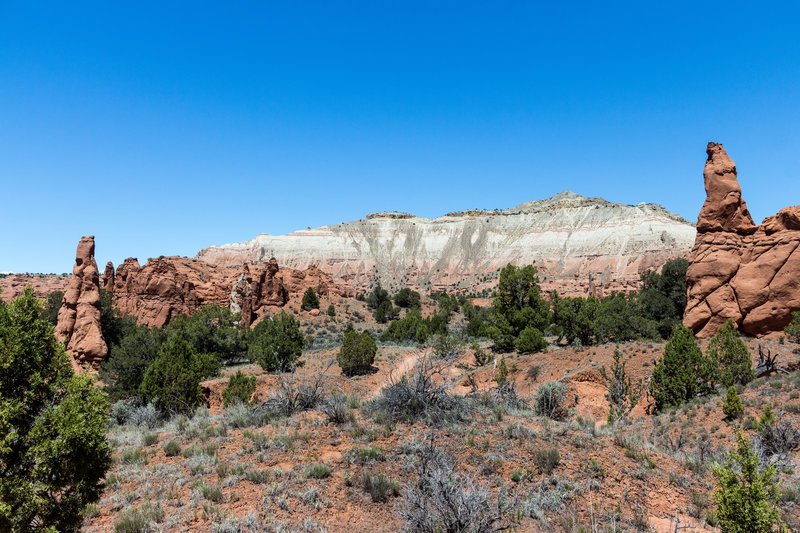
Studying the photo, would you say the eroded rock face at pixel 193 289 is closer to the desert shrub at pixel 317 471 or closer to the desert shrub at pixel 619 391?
the desert shrub at pixel 619 391

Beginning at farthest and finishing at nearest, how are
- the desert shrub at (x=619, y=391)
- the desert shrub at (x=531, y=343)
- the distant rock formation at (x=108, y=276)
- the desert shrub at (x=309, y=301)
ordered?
the desert shrub at (x=309, y=301), the distant rock formation at (x=108, y=276), the desert shrub at (x=531, y=343), the desert shrub at (x=619, y=391)

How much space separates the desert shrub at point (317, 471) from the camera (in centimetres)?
702

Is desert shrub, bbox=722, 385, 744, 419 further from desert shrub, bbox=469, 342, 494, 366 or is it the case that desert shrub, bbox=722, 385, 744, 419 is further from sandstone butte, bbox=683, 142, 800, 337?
desert shrub, bbox=469, 342, 494, 366

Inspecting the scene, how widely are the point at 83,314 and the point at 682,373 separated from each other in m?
34.0

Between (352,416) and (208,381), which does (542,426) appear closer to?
(352,416)

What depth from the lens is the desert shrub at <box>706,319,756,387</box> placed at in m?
17.4

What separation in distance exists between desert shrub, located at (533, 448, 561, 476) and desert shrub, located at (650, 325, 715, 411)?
12.9 m

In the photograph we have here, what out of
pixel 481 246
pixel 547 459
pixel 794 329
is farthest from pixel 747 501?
pixel 481 246

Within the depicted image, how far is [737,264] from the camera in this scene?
964 inches

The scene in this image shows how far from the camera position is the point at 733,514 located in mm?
5352

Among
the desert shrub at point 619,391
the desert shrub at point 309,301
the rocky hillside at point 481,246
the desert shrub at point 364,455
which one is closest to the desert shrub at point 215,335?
the desert shrub at point 309,301

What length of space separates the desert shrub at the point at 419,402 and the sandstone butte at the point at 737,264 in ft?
74.8

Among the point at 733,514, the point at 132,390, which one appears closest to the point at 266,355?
the point at 132,390

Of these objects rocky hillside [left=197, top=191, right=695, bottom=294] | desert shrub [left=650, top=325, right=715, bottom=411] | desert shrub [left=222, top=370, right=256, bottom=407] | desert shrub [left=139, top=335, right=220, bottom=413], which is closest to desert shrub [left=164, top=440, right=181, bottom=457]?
desert shrub [left=139, top=335, right=220, bottom=413]
